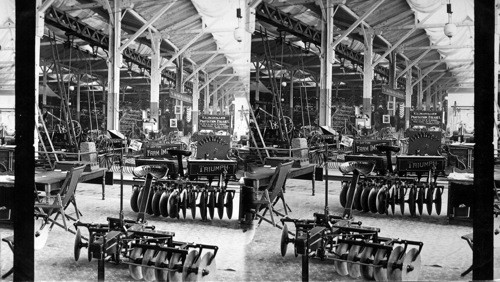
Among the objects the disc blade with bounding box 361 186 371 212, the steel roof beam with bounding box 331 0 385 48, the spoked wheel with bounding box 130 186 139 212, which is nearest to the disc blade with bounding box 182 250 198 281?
the steel roof beam with bounding box 331 0 385 48

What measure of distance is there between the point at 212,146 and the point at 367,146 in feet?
4.14

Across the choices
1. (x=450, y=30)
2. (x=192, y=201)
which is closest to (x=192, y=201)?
(x=192, y=201)

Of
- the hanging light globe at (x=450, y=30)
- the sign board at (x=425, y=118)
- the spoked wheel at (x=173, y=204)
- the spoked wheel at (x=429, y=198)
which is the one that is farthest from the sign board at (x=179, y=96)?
the spoked wheel at (x=429, y=198)

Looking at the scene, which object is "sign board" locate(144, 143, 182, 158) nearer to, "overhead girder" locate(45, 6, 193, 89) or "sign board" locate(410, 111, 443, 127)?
"overhead girder" locate(45, 6, 193, 89)

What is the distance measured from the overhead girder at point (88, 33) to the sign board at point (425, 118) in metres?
1.71

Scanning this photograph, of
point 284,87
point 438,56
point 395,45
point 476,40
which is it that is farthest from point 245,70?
point 476,40

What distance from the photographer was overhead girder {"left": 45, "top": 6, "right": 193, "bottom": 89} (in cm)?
404

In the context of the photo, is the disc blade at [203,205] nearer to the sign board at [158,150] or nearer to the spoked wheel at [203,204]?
the spoked wheel at [203,204]

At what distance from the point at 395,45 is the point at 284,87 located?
93cm

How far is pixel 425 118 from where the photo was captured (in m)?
4.33

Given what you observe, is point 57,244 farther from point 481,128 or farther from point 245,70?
point 481,128

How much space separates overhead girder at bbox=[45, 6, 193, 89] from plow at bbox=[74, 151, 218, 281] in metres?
1.18

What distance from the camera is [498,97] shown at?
4539 mm

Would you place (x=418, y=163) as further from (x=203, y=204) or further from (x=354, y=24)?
(x=203, y=204)
